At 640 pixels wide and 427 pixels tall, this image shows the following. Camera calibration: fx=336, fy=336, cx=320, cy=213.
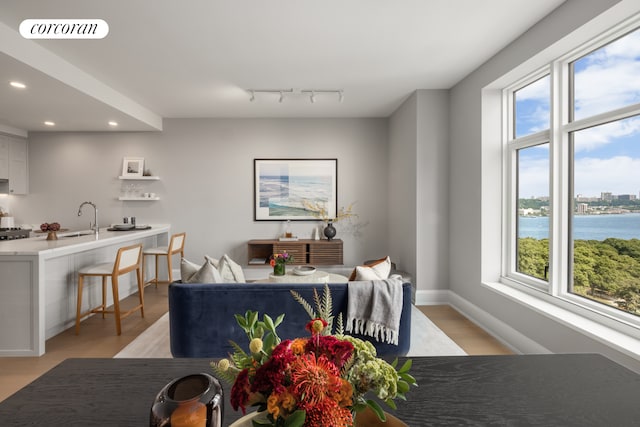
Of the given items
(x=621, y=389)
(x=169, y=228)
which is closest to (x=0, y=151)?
(x=169, y=228)

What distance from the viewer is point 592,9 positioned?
2186 millimetres

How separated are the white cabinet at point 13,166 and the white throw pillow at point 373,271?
5758 mm

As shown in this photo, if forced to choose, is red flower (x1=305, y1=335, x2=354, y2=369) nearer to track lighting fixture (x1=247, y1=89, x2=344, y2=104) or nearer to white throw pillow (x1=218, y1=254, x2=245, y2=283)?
white throw pillow (x1=218, y1=254, x2=245, y2=283)

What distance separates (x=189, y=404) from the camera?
53 cm

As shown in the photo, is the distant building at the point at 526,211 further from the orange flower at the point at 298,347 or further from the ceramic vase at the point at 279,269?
the orange flower at the point at 298,347

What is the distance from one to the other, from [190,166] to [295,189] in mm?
1772

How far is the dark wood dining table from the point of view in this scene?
2.60ft

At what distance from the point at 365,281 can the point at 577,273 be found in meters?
1.74

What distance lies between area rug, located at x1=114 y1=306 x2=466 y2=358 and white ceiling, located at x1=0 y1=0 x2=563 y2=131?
2617 millimetres

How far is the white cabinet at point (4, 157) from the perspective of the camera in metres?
5.10

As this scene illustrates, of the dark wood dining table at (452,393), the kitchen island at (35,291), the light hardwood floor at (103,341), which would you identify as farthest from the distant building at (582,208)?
the kitchen island at (35,291)

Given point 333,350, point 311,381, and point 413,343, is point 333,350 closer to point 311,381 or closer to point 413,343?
point 311,381

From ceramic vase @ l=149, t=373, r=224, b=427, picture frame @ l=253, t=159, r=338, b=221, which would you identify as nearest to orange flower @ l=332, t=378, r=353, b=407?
ceramic vase @ l=149, t=373, r=224, b=427

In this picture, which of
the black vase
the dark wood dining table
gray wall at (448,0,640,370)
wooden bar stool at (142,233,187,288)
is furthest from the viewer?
the black vase
